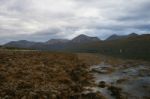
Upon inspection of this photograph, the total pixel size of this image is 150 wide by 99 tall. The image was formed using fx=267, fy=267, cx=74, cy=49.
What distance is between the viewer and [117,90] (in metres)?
28.6

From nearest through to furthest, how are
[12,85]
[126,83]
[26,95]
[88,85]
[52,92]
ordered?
1. [26,95]
2. [52,92]
3. [12,85]
4. [88,85]
5. [126,83]

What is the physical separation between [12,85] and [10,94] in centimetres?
387

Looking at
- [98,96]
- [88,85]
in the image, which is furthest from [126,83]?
[98,96]

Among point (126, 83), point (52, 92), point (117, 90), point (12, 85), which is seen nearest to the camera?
point (52, 92)

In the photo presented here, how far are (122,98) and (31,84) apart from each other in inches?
373

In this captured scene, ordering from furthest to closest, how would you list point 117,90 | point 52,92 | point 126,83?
point 126,83, point 117,90, point 52,92

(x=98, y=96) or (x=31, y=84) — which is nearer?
(x=98, y=96)

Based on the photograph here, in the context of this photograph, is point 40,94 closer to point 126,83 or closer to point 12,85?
point 12,85

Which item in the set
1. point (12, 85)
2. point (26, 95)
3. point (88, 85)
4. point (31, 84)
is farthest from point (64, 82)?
point (26, 95)

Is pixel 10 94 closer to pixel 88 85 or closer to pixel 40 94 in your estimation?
pixel 40 94

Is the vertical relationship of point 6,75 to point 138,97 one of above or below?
above

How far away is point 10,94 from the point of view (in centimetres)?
2300

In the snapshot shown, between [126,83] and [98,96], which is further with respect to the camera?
[126,83]

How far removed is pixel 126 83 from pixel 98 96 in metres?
10.5
